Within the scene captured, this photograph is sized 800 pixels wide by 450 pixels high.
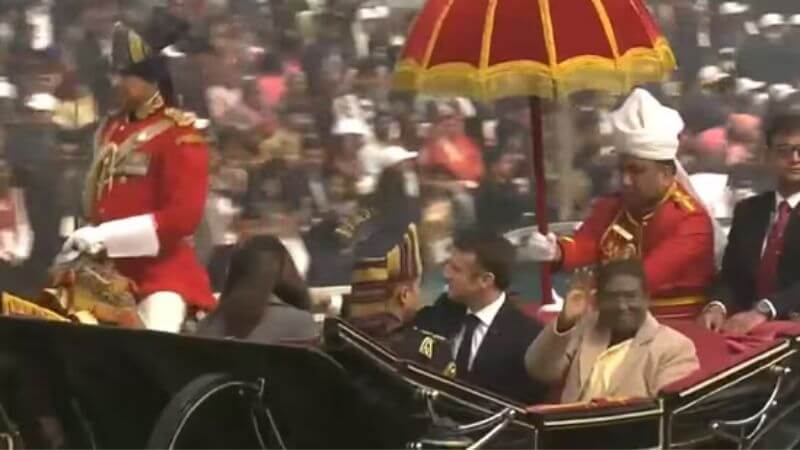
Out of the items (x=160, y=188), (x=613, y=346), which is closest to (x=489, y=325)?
(x=613, y=346)

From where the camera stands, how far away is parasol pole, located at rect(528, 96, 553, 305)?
9.90ft

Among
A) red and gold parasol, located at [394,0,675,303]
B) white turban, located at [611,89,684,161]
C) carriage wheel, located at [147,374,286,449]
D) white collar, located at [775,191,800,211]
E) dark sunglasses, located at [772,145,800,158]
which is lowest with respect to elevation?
carriage wheel, located at [147,374,286,449]

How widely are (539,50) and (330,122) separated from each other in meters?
0.92

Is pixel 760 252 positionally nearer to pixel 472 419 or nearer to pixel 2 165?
pixel 472 419

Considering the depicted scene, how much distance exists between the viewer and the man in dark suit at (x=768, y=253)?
2869mm

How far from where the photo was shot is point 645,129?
2.94 m

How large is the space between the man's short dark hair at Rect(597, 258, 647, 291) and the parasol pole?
0.38 meters

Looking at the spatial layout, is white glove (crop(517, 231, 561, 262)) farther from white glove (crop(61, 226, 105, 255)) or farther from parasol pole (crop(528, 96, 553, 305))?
white glove (crop(61, 226, 105, 255))

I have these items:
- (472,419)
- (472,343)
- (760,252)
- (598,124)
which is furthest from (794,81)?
(472,419)

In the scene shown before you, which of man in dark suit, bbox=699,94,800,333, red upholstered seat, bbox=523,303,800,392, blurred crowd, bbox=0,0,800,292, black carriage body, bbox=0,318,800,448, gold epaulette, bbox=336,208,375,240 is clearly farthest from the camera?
blurred crowd, bbox=0,0,800,292

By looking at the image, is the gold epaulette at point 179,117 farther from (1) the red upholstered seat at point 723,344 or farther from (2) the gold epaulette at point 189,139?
(1) the red upholstered seat at point 723,344

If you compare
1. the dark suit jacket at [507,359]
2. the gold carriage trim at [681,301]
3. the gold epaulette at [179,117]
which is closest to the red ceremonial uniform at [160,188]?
the gold epaulette at [179,117]

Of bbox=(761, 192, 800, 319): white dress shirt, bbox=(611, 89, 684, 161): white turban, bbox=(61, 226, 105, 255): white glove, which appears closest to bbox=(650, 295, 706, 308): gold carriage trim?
bbox=(761, 192, 800, 319): white dress shirt

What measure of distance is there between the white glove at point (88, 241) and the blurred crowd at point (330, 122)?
0.26 metres
